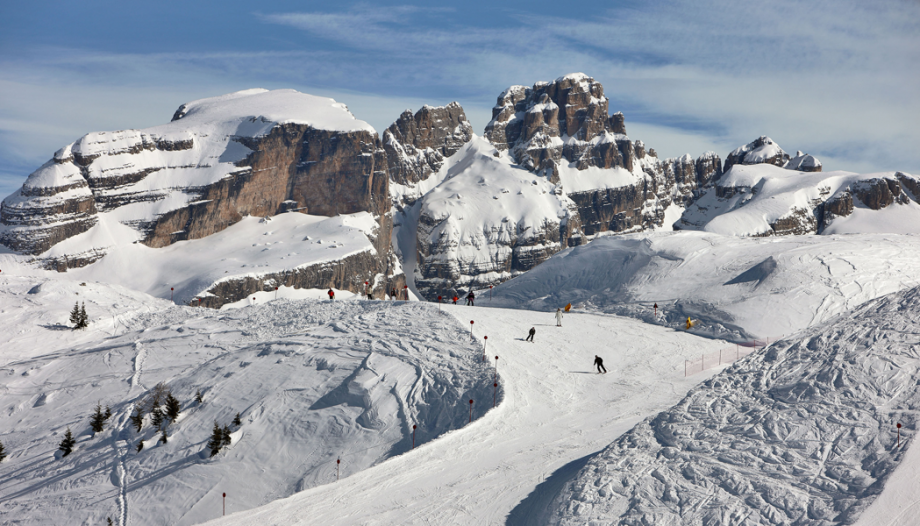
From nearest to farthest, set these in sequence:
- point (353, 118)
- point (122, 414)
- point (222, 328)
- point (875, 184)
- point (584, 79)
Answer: point (122, 414) < point (222, 328) < point (875, 184) < point (353, 118) < point (584, 79)

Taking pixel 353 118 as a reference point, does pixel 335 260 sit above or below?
→ below

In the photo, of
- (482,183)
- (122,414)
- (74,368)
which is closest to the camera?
(122,414)

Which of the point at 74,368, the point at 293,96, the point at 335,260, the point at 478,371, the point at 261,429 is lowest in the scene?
the point at 335,260

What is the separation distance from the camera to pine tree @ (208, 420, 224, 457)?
25438 millimetres

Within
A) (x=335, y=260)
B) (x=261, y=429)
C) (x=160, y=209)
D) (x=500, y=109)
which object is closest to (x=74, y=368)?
(x=261, y=429)

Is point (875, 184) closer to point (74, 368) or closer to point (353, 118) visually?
point (353, 118)

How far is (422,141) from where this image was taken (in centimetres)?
17500

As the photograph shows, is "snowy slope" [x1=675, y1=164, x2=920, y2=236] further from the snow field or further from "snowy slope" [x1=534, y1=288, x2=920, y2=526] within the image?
"snowy slope" [x1=534, y1=288, x2=920, y2=526]

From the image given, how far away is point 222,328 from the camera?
41.9m

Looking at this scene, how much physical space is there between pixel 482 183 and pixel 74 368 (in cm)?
12824

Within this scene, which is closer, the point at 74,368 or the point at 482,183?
the point at 74,368

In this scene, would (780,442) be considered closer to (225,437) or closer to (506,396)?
(506,396)

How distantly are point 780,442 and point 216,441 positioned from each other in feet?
66.7

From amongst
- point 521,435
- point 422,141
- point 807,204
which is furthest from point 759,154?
point 521,435
